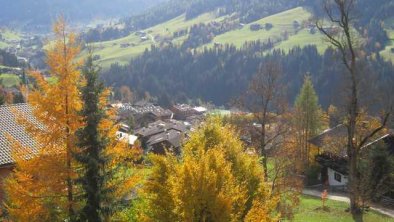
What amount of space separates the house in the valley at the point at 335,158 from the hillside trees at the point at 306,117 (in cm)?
490

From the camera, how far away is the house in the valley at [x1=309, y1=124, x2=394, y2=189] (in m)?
50.3

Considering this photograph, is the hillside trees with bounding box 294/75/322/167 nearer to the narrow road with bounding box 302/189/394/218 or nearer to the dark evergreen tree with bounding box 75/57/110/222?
the narrow road with bounding box 302/189/394/218

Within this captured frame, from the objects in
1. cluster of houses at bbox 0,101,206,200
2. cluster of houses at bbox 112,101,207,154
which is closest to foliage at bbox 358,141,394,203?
cluster of houses at bbox 112,101,207,154

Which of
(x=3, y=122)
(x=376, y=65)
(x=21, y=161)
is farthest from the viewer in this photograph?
(x=376, y=65)

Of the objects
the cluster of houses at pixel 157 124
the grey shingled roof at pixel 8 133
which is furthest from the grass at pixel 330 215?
the grey shingled roof at pixel 8 133

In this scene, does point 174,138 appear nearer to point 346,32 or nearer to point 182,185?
point 346,32

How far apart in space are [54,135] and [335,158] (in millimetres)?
42840

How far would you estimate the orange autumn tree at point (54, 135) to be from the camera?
18.4 metres

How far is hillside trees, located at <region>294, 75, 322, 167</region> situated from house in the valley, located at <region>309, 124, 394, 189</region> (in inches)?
193

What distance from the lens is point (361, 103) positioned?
31000 millimetres

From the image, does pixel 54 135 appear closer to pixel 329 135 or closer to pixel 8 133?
pixel 8 133

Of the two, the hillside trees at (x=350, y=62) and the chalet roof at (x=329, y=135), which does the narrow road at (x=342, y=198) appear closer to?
the chalet roof at (x=329, y=135)

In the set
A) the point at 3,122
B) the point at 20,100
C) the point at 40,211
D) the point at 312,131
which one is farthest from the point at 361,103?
the point at 20,100

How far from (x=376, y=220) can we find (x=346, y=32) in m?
12.8
